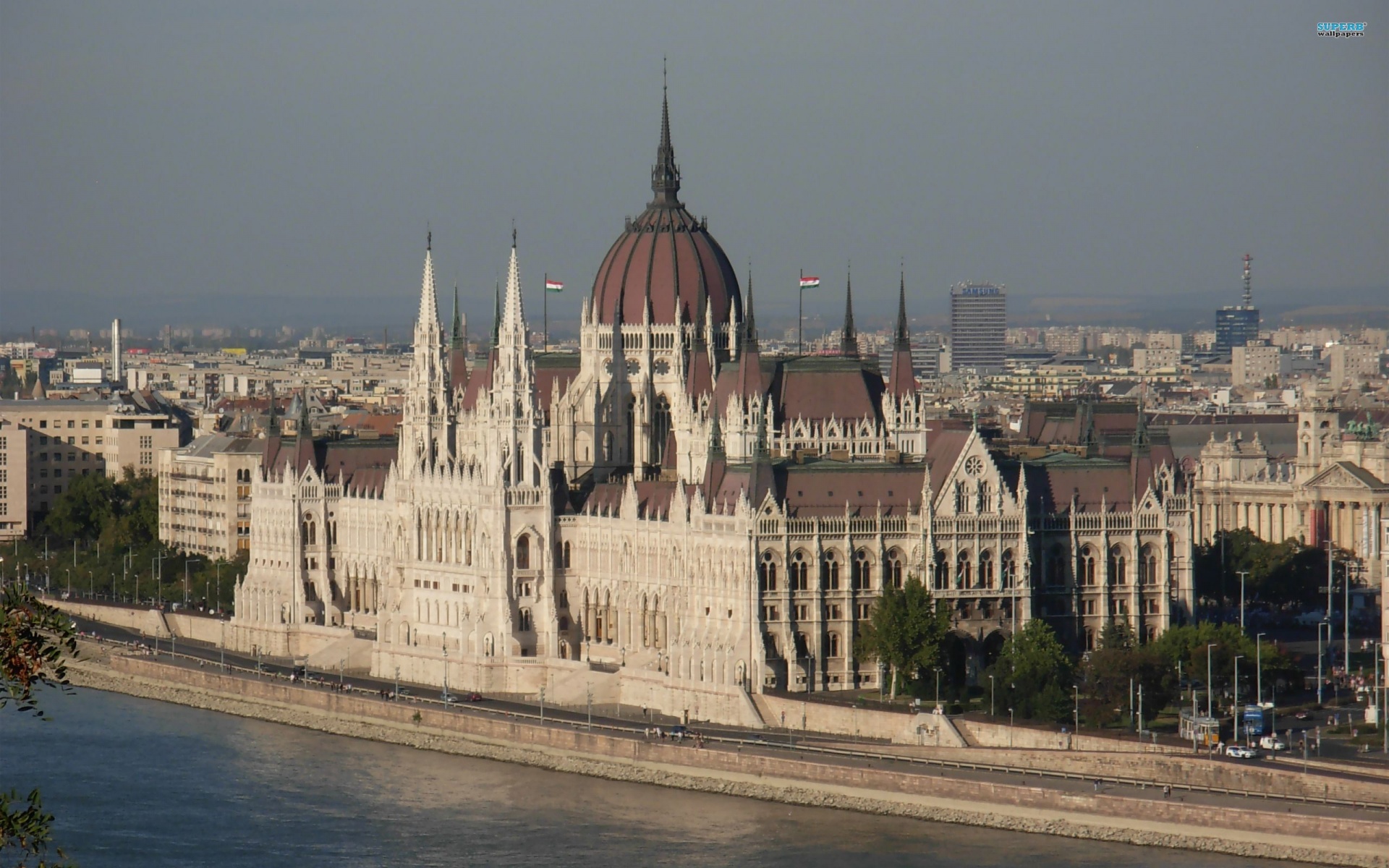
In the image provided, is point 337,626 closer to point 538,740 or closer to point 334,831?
point 538,740

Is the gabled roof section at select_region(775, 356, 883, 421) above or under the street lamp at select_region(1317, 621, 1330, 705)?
above

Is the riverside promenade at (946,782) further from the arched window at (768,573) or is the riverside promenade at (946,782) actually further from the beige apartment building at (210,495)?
the beige apartment building at (210,495)

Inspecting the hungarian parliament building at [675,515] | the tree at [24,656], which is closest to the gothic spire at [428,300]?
the hungarian parliament building at [675,515]

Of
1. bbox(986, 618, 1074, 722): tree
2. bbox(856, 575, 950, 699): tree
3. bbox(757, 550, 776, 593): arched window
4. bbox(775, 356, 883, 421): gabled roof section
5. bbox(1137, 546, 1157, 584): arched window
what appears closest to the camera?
bbox(986, 618, 1074, 722): tree

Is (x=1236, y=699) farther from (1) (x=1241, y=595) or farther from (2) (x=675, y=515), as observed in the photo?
(1) (x=1241, y=595)

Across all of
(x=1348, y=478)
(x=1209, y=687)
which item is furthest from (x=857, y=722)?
(x=1348, y=478)

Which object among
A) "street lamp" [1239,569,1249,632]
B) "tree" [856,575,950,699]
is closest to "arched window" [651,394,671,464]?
"street lamp" [1239,569,1249,632]

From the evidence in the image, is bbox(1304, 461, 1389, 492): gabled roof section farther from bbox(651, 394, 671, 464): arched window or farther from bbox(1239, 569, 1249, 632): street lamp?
bbox(651, 394, 671, 464): arched window
